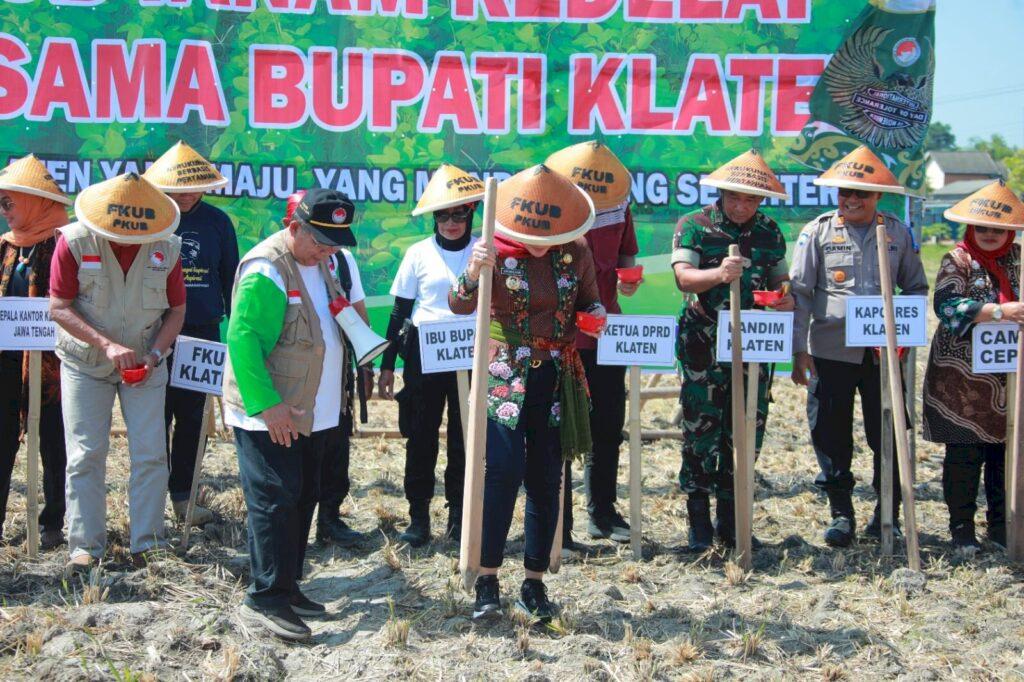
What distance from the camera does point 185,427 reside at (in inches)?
250

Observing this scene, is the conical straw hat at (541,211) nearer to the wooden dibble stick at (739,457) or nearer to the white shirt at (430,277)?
the wooden dibble stick at (739,457)

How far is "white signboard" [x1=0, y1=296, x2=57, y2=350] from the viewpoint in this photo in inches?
217

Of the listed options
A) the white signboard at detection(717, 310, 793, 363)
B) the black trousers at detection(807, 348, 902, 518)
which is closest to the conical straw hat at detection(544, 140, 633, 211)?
the white signboard at detection(717, 310, 793, 363)

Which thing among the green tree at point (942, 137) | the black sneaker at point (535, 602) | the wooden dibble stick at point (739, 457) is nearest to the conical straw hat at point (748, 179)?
the wooden dibble stick at point (739, 457)

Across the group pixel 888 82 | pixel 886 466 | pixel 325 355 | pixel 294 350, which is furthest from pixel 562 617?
pixel 888 82

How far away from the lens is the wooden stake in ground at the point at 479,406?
4.38 m

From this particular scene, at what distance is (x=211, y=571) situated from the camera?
218 inches

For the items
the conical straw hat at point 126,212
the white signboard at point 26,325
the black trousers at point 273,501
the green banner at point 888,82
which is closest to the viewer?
the black trousers at point 273,501

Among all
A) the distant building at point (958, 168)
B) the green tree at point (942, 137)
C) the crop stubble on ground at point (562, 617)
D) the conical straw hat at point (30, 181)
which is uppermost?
the green tree at point (942, 137)

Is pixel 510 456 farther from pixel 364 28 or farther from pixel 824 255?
pixel 364 28

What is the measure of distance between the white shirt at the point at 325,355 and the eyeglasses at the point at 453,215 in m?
1.40

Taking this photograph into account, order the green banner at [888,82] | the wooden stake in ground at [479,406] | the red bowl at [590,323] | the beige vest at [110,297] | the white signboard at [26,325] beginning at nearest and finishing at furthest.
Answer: the wooden stake in ground at [479,406], the red bowl at [590,323], the beige vest at [110,297], the white signboard at [26,325], the green banner at [888,82]

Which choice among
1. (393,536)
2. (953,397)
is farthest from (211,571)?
(953,397)

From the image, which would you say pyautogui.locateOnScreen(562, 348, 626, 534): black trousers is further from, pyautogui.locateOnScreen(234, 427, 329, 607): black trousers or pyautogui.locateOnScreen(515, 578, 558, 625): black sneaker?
pyautogui.locateOnScreen(234, 427, 329, 607): black trousers
